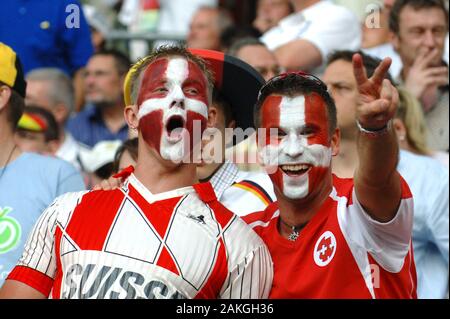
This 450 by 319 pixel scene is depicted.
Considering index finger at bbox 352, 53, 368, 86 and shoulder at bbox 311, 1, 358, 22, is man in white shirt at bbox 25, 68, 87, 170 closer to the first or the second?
shoulder at bbox 311, 1, 358, 22

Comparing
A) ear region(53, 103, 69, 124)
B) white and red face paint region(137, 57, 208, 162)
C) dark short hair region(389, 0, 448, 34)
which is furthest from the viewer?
ear region(53, 103, 69, 124)

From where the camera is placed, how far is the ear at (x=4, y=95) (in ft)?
18.3

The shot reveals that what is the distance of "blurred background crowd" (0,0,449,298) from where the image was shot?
6418 mm

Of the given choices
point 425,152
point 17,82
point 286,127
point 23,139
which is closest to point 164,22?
point 23,139

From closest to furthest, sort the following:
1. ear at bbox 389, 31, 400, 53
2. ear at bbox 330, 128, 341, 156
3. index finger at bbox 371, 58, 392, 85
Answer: index finger at bbox 371, 58, 392, 85, ear at bbox 330, 128, 341, 156, ear at bbox 389, 31, 400, 53

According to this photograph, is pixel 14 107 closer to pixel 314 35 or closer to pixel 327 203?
pixel 327 203

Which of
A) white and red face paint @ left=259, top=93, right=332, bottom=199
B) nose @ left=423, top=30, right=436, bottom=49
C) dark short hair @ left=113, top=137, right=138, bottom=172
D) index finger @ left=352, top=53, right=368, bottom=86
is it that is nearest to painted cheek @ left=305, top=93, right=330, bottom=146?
white and red face paint @ left=259, top=93, right=332, bottom=199

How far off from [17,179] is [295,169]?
1623 millimetres

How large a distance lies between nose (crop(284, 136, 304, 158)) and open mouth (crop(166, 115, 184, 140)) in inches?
16.0

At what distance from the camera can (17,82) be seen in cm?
566

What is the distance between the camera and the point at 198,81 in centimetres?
446

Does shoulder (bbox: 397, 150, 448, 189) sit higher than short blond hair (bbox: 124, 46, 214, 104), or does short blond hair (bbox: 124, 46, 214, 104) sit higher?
short blond hair (bbox: 124, 46, 214, 104)
